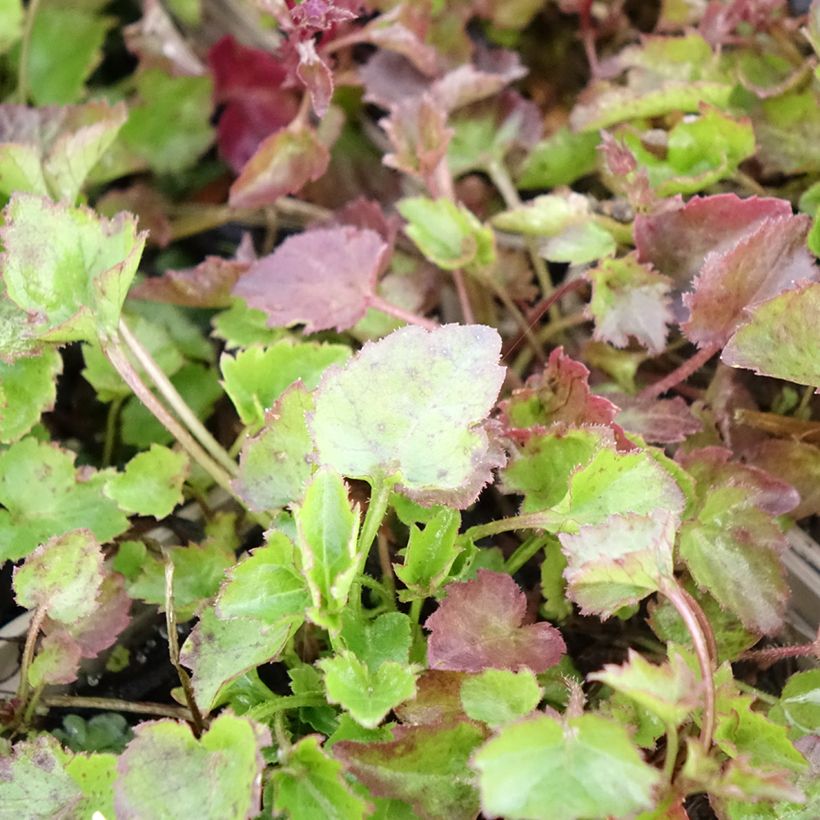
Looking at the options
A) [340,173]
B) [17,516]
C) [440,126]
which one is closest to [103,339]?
[17,516]

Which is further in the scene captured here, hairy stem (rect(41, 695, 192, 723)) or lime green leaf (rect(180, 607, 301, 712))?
hairy stem (rect(41, 695, 192, 723))

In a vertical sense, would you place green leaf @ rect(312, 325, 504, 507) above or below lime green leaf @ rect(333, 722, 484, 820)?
above

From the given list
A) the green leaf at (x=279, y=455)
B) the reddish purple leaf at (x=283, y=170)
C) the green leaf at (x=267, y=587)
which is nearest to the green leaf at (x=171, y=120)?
the reddish purple leaf at (x=283, y=170)

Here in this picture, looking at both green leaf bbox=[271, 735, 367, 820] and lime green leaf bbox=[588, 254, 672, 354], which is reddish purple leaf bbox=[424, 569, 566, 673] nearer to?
green leaf bbox=[271, 735, 367, 820]

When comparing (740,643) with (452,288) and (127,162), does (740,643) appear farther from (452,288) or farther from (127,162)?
(127,162)

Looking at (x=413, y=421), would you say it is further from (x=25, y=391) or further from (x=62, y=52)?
(x=62, y=52)

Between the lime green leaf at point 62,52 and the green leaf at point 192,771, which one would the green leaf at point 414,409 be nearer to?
the green leaf at point 192,771

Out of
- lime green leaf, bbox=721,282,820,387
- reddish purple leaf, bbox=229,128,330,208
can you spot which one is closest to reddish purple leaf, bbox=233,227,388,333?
reddish purple leaf, bbox=229,128,330,208
